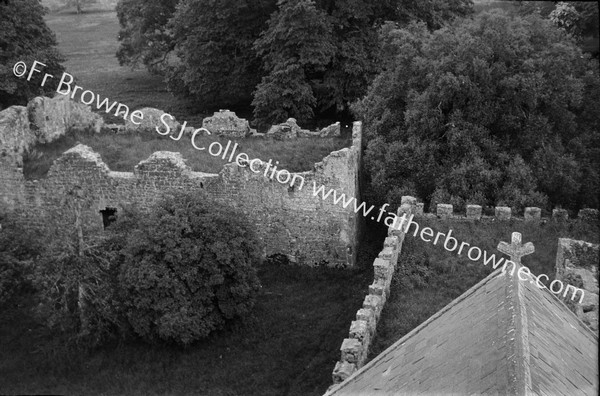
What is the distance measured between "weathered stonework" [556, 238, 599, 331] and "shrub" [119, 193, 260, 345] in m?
7.04

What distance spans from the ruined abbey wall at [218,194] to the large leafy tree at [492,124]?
1818 millimetres

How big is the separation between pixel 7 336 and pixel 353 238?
9.07 metres

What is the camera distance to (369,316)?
11.2m

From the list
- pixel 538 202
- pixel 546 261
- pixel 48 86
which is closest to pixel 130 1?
pixel 48 86

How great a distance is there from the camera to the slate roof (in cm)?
620

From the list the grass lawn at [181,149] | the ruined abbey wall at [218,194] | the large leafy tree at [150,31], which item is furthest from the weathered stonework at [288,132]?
the large leafy tree at [150,31]

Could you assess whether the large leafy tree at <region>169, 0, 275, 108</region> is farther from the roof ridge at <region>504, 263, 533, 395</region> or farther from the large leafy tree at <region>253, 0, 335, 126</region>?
the roof ridge at <region>504, 263, 533, 395</region>

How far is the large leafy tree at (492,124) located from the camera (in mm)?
16938

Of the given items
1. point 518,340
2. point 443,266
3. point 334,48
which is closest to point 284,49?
point 334,48

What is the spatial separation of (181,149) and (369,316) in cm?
1250

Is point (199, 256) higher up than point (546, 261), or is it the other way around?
point (546, 261)

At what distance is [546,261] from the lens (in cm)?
1336

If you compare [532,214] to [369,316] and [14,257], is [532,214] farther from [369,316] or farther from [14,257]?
[14,257]

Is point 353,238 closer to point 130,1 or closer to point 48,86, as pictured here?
point 48,86
